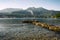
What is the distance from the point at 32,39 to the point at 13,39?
10.2ft

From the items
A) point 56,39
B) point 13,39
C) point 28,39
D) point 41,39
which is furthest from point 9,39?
point 56,39

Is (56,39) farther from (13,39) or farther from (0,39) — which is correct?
(0,39)

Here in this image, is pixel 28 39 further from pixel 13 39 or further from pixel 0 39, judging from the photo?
pixel 0 39

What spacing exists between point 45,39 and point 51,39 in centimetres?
103

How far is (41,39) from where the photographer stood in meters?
28.4

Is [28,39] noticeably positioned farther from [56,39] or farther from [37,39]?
[56,39]

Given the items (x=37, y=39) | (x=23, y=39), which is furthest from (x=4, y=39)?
(x=37, y=39)

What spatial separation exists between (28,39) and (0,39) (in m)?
4.60

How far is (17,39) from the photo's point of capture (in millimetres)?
28406

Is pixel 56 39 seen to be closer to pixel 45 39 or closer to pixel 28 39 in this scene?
pixel 45 39

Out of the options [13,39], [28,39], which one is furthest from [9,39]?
[28,39]

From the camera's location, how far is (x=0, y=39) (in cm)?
2839

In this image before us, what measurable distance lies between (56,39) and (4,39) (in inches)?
338

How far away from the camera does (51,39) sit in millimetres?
28547
